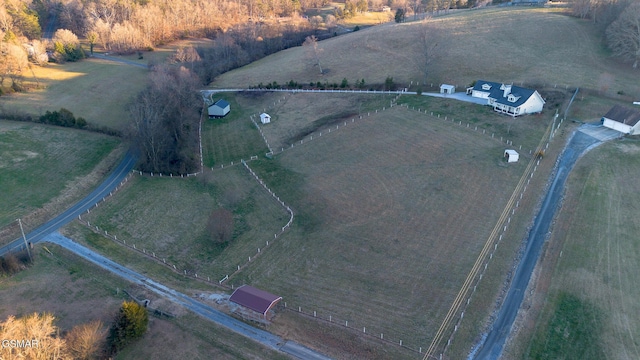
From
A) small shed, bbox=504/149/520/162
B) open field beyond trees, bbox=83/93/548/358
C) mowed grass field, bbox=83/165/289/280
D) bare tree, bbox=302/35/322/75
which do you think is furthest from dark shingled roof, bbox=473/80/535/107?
bare tree, bbox=302/35/322/75

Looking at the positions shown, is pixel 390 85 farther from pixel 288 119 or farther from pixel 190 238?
pixel 190 238

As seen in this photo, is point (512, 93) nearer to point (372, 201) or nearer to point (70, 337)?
point (372, 201)

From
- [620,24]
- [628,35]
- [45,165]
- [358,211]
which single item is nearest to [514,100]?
[628,35]

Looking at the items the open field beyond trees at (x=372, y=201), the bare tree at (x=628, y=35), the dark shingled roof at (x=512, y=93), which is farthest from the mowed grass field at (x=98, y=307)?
the bare tree at (x=628, y=35)

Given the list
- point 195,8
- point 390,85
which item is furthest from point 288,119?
point 195,8

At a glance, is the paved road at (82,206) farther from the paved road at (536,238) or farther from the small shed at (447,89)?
the small shed at (447,89)
